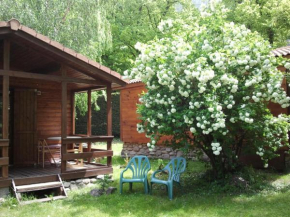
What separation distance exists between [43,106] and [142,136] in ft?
14.6

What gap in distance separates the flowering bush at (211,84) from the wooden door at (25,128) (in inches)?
153

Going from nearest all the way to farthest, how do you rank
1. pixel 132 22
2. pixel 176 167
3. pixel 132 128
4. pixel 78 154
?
pixel 176 167 → pixel 78 154 → pixel 132 128 → pixel 132 22

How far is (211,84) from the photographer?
20.5 feet

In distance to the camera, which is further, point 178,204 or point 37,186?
point 37,186

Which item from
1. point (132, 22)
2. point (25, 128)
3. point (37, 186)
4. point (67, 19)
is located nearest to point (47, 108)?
point (25, 128)

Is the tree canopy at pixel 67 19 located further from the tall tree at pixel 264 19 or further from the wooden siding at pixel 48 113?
the tall tree at pixel 264 19

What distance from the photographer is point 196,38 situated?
6949mm

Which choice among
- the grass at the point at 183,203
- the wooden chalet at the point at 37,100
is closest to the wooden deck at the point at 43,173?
the wooden chalet at the point at 37,100

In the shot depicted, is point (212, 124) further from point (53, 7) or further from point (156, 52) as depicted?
point (53, 7)

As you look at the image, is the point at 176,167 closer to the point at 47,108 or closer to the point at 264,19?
the point at 47,108

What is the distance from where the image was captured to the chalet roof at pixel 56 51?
21.5 feet

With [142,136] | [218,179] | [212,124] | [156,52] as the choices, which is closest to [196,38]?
[156,52]

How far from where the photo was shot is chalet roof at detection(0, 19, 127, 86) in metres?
6.55

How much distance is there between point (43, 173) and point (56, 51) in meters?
2.98
